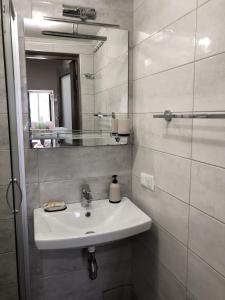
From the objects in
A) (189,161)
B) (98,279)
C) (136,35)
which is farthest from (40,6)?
(98,279)

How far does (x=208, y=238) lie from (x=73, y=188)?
982 mm

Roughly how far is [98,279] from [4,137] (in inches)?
50.9

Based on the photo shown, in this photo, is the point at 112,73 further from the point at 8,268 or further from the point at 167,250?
the point at 8,268

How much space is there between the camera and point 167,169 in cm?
140

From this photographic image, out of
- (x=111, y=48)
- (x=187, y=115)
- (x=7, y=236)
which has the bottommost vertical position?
(x=7, y=236)

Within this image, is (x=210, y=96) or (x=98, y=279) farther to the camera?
(x=98, y=279)

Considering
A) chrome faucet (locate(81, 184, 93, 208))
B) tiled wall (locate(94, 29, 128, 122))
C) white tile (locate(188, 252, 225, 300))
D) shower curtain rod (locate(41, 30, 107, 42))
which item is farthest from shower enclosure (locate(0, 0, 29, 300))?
white tile (locate(188, 252, 225, 300))

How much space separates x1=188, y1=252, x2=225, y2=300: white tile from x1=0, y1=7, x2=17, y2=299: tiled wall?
116cm

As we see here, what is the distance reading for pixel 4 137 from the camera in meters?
1.56

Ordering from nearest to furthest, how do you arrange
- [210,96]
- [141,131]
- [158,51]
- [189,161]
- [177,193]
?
[210,96], [189,161], [177,193], [158,51], [141,131]

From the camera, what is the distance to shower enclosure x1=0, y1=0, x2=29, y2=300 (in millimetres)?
1334

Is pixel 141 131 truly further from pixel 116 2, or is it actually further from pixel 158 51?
pixel 116 2

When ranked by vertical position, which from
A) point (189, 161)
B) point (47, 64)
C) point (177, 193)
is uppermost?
point (47, 64)

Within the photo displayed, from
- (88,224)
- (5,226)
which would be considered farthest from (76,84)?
(5,226)
